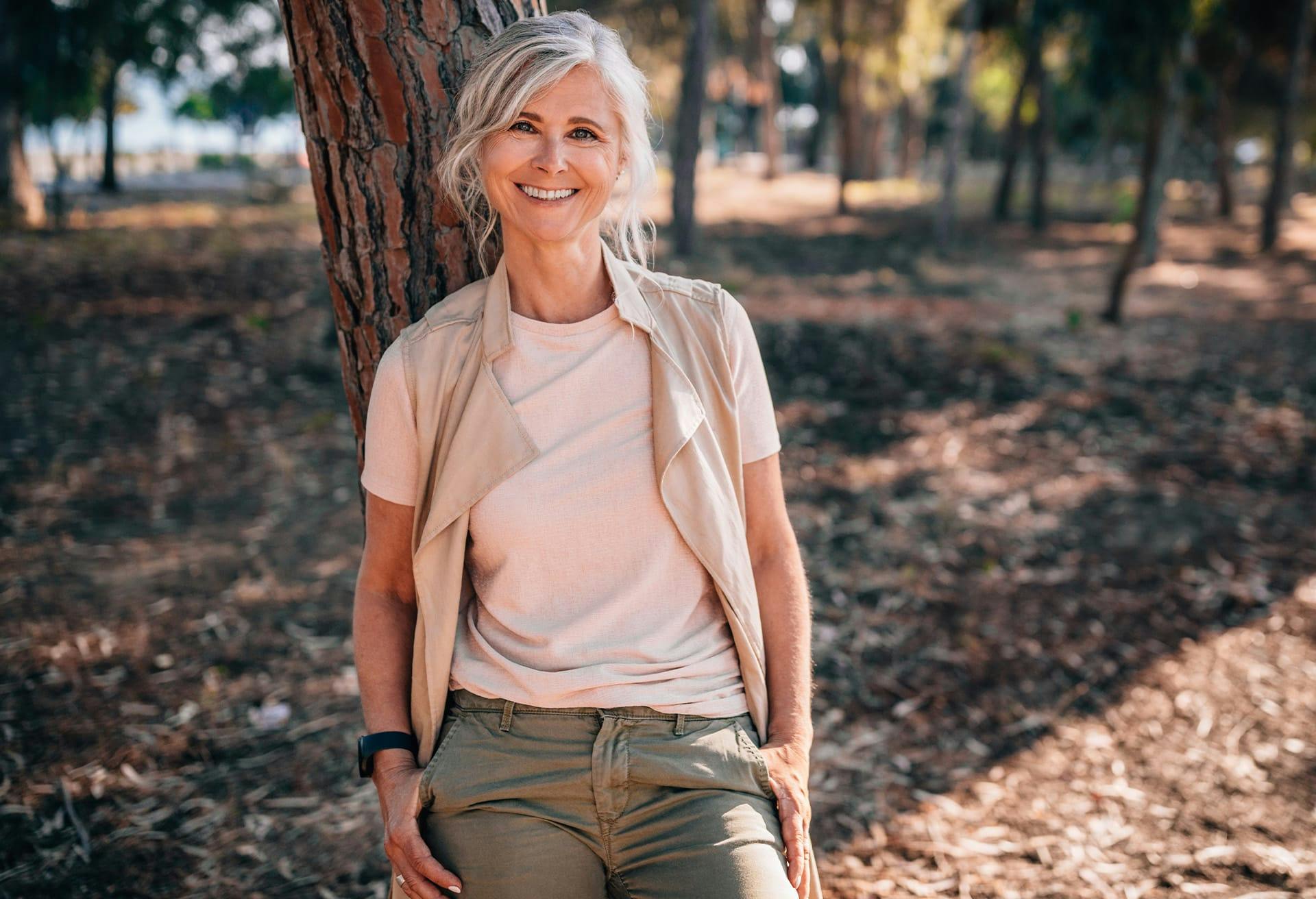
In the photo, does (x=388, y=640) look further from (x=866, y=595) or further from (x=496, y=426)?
(x=866, y=595)

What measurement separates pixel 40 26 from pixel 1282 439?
1931cm

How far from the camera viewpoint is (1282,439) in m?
6.43

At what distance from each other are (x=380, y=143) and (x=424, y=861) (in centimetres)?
147

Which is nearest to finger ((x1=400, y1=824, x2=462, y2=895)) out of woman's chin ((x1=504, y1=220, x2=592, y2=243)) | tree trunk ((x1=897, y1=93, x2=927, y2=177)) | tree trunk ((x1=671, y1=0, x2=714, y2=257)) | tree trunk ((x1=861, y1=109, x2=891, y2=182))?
woman's chin ((x1=504, y1=220, x2=592, y2=243))

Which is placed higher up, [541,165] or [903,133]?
[903,133]

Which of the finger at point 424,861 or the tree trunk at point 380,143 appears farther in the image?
the tree trunk at point 380,143

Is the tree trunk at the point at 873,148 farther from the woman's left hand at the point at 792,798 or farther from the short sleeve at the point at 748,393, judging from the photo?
the woman's left hand at the point at 792,798

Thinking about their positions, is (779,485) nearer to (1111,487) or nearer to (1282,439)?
(1111,487)

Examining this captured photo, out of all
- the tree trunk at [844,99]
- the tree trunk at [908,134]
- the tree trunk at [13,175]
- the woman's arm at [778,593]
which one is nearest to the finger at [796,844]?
the woman's arm at [778,593]

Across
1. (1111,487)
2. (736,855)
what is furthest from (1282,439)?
(736,855)

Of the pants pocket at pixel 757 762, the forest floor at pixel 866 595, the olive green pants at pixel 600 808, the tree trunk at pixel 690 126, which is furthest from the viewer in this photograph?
the tree trunk at pixel 690 126

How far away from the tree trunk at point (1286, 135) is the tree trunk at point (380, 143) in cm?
1530

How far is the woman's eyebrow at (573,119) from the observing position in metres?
1.89

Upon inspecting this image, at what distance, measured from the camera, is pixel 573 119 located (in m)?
1.91
